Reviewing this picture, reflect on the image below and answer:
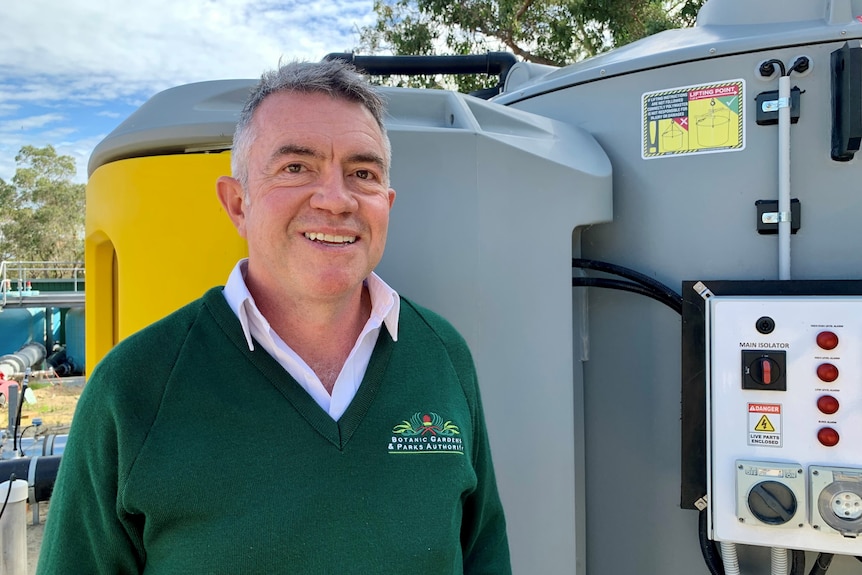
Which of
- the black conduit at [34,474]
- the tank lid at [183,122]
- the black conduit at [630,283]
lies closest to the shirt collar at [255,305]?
the tank lid at [183,122]

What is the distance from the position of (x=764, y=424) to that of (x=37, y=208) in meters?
35.6

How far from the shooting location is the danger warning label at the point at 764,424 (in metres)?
1.61

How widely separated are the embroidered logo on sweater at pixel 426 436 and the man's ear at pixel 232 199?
0.49m

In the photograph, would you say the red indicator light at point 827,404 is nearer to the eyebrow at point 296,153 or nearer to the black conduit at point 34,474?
the eyebrow at point 296,153

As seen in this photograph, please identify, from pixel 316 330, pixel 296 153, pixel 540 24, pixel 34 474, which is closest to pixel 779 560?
pixel 316 330

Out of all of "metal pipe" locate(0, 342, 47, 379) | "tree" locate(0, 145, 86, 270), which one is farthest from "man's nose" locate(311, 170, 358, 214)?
"tree" locate(0, 145, 86, 270)

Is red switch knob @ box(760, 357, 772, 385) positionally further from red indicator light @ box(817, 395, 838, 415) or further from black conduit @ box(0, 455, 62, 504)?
black conduit @ box(0, 455, 62, 504)

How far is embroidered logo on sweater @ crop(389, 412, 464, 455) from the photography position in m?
1.15

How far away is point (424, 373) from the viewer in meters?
1.25

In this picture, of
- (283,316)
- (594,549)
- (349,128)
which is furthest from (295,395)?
(594,549)

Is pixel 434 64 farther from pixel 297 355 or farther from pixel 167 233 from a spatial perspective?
pixel 297 355

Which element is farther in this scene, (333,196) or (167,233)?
(167,233)

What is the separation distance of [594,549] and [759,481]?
0.59 m

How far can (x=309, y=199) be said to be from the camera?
1.18 meters
